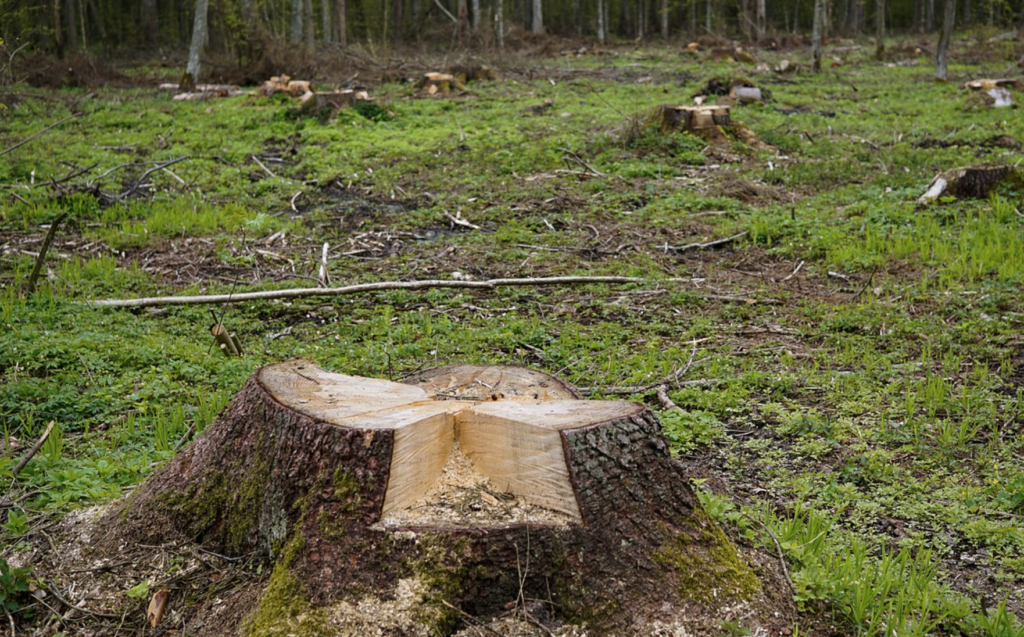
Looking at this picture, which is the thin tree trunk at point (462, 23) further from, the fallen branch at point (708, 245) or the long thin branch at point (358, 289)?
the long thin branch at point (358, 289)

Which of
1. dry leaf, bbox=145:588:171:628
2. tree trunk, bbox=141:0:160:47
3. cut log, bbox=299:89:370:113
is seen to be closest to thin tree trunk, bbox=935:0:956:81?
cut log, bbox=299:89:370:113

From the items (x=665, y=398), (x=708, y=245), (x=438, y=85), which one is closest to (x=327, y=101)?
(x=438, y=85)

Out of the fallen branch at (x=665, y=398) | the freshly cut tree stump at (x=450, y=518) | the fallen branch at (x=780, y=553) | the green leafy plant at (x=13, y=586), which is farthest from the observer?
the fallen branch at (x=665, y=398)

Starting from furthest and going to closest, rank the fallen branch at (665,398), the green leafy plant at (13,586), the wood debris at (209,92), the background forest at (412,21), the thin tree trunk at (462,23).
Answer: the thin tree trunk at (462,23) < the background forest at (412,21) < the wood debris at (209,92) < the fallen branch at (665,398) < the green leafy plant at (13,586)

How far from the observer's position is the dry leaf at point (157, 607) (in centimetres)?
283

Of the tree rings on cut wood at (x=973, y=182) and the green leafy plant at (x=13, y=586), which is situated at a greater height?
the tree rings on cut wood at (x=973, y=182)

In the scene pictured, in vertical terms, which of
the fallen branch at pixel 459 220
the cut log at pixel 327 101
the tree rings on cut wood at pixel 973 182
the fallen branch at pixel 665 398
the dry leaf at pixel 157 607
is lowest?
the fallen branch at pixel 665 398

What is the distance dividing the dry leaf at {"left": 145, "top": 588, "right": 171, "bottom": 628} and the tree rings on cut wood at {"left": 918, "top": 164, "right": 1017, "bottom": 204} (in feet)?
29.4

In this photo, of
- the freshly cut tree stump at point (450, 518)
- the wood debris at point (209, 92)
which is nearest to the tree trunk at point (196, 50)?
the wood debris at point (209, 92)

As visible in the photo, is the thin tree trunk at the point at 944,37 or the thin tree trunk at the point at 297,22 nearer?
the thin tree trunk at the point at 944,37

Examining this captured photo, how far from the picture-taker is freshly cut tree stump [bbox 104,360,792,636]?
8.68 ft

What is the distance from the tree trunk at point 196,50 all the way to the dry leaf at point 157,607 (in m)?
19.7

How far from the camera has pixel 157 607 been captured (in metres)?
2.86

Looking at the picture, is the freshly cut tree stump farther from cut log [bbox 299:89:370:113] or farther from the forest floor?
cut log [bbox 299:89:370:113]
